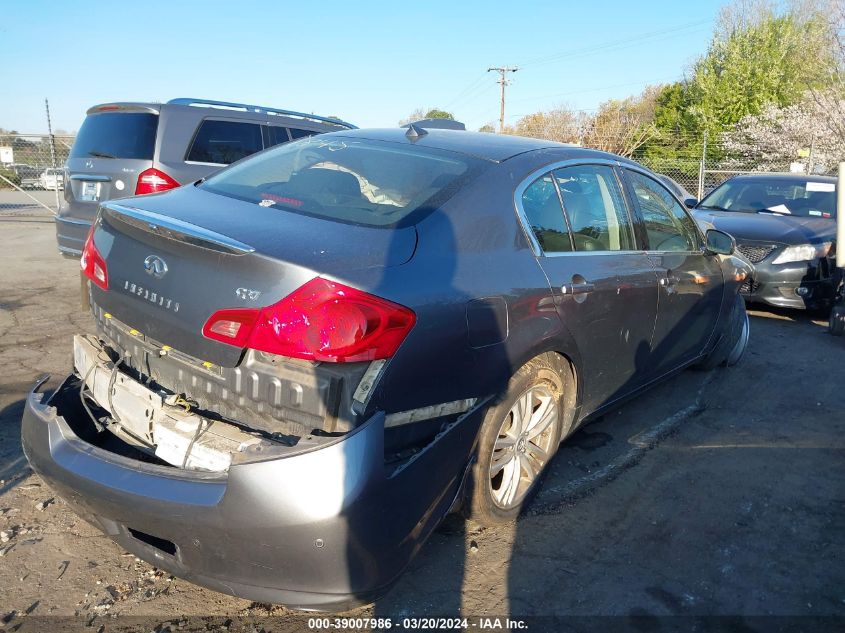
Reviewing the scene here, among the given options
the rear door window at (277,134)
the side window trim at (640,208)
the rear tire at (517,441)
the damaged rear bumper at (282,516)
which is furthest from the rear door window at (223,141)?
the damaged rear bumper at (282,516)

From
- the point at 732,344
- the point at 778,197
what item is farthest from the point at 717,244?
the point at 778,197

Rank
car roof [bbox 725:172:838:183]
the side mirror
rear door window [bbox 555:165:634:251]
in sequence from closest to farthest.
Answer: rear door window [bbox 555:165:634:251]
the side mirror
car roof [bbox 725:172:838:183]

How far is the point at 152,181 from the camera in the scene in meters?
6.50

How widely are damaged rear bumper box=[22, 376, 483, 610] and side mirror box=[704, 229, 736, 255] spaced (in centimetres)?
310

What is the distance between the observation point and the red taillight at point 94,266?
288 cm

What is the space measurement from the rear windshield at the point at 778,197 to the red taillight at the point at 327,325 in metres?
7.72

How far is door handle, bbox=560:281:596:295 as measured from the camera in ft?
10.5

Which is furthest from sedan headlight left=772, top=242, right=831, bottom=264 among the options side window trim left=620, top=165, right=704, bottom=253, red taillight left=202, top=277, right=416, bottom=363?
red taillight left=202, top=277, right=416, bottom=363

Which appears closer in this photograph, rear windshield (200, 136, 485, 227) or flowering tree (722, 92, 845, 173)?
rear windshield (200, 136, 485, 227)

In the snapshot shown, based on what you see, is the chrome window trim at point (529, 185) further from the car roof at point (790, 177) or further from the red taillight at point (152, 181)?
the car roof at point (790, 177)

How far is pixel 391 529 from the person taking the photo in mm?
2307

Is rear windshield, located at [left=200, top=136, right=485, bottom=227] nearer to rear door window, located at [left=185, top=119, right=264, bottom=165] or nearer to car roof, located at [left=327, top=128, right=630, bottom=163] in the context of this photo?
car roof, located at [left=327, top=128, right=630, bottom=163]

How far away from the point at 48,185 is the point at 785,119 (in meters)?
25.2

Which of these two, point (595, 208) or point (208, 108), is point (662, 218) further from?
point (208, 108)
